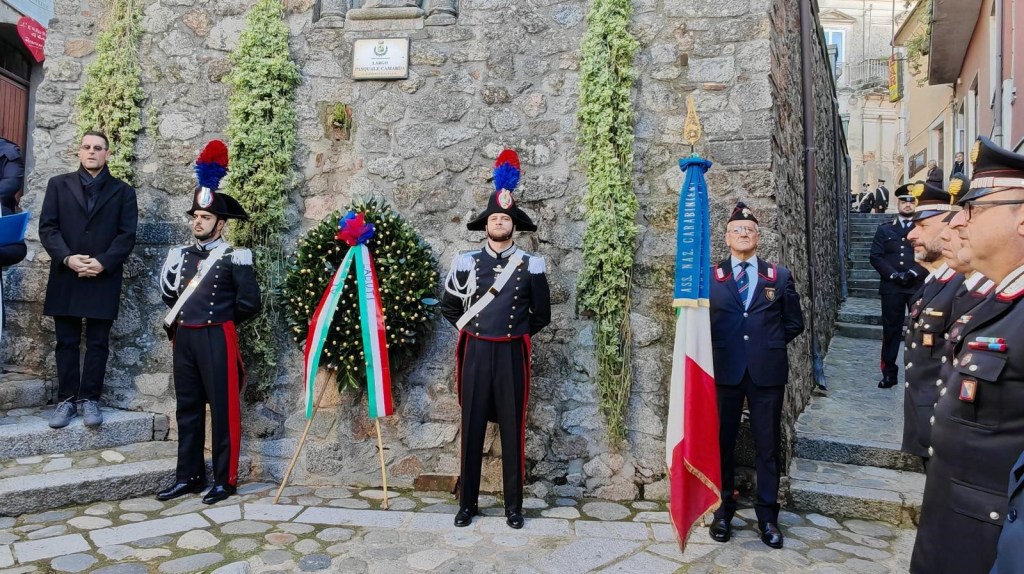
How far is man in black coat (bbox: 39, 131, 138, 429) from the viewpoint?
15.1ft

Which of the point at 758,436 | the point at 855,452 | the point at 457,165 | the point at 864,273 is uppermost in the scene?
the point at 457,165

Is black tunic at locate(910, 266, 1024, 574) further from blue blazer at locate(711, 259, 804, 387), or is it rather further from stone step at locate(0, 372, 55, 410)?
stone step at locate(0, 372, 55, 410)

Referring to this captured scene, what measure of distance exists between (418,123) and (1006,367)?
4025 millimetres

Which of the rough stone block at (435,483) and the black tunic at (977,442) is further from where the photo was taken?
the rough stone block at (435,483)

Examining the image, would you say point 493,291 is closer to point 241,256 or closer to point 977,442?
point 241,256

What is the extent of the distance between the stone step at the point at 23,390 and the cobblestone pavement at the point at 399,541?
4.49ft

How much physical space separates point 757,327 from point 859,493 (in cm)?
133

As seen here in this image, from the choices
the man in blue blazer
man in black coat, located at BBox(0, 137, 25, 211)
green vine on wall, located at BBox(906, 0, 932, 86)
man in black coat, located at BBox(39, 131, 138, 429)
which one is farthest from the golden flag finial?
green vine on wall, located at BBox(906, 0, 932, 86)

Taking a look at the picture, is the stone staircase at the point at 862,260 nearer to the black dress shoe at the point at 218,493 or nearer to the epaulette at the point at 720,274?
the epaulette at the point at 720,274

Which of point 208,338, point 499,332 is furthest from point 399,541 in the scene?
point 208,338

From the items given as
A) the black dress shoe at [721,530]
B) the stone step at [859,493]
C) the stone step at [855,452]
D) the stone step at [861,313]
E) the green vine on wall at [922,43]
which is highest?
the green vine on wall at [922,43]

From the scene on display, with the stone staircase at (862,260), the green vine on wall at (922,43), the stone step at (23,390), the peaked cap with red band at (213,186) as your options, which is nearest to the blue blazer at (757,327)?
the peaked cap with red band at (213,186)

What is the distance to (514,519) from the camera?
4.01m

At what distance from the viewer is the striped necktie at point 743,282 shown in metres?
3.97
